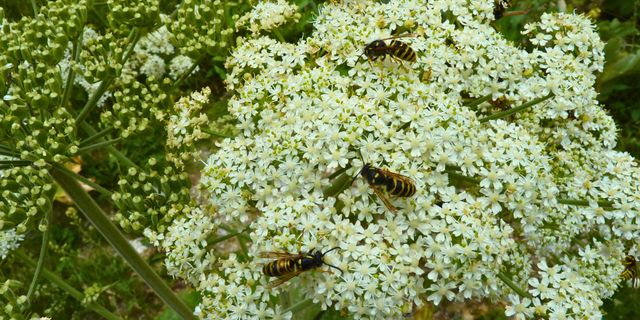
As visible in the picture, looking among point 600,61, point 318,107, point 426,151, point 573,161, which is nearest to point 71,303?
point 318,107

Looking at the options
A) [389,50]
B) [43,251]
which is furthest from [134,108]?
[389,50]

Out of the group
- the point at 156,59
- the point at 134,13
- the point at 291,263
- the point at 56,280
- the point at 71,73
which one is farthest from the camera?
the point at 156,59

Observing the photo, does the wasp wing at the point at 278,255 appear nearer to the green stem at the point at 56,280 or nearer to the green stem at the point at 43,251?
the green stem at the point at 43,251

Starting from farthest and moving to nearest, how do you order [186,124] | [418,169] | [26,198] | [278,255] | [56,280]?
[56,280], [186,124], [26,198], [418,169], [278,255]

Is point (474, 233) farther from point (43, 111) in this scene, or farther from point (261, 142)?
point (43, 111)

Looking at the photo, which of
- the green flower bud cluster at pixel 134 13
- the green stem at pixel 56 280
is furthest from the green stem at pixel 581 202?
the green stem at pixel 56 280

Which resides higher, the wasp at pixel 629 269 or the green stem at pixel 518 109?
the green stem at pixel 518 109

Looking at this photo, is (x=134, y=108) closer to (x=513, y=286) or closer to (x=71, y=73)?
(x=71, y=73)

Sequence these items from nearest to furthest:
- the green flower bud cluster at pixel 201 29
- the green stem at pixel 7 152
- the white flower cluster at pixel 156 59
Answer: the green stem at pixel 7 152 < the green flower bud cluster at pixel 201 29 < the white flower cluster at pixel 156 59
